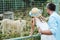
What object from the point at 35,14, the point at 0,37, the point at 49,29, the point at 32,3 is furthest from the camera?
the point at 32,3

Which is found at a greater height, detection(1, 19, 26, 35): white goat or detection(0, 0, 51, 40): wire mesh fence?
detection(0, 0, 51, 40): wire mesh fence

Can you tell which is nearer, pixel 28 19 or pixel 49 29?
pixel 49 29

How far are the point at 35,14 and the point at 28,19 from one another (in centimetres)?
158

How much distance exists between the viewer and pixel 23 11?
5949 mm

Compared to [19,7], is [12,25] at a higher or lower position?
lower

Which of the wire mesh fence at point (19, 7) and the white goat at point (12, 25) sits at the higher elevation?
the wire mesh fence at point (19, 7)

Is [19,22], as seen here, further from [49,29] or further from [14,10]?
[49,29]

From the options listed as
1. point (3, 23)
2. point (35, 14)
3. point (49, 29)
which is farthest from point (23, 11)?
point (49, 29)

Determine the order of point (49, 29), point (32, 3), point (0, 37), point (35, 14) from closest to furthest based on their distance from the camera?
point (49, 29) → point (35, 14) → point (0, 37) → point (32, 3)

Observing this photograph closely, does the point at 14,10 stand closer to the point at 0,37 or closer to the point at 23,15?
the point at 23,15

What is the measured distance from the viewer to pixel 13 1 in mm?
5852

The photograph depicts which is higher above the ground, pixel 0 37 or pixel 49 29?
pixel 49 29

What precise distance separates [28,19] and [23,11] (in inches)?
8.2

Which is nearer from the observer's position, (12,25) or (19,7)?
(12,25)
